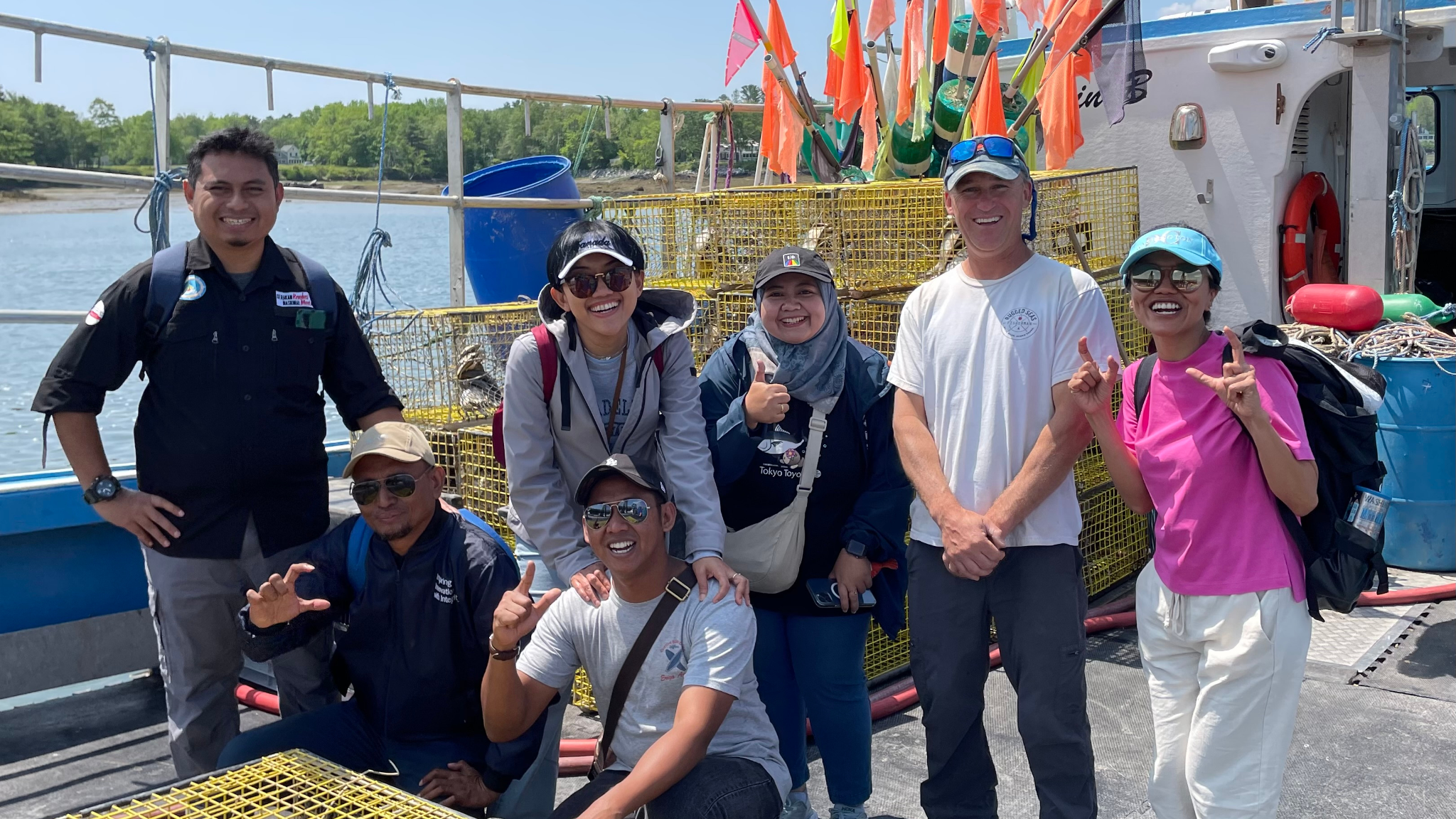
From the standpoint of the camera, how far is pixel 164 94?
488 centimetres

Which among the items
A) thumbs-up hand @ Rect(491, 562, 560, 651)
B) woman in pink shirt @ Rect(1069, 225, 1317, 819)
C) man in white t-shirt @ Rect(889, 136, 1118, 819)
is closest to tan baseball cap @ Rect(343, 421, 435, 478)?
thumbs-up hand @ Rect(491, 562, 560, 651)

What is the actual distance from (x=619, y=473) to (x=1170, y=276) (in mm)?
1347

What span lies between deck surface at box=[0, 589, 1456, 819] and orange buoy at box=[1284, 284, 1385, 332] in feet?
5.21

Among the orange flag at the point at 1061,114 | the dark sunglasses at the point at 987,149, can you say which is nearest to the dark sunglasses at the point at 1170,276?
the dark sunglasses at the point at 987,149

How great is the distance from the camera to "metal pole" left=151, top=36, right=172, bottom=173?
484 cm

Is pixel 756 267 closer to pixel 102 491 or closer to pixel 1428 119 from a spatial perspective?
pixel 102 491

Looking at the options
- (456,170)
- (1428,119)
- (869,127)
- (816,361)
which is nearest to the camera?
(816,361)

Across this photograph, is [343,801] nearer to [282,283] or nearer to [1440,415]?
[282,283]

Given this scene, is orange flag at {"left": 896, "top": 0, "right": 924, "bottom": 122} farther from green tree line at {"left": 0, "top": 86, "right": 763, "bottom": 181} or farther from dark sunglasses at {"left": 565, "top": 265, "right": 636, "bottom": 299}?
dark sunglasses at {"left": 565, "top": 265, "right": 636, "bottom": 299}

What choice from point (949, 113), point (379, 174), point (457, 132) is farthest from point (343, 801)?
point (949, 113)

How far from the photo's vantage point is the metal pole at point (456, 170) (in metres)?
6.16

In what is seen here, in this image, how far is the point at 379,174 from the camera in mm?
5637

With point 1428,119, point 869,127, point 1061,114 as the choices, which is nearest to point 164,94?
point 869,127

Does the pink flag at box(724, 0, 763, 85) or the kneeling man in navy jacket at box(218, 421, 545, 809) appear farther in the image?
the pink flag at box(724, 0, 763, 85)
